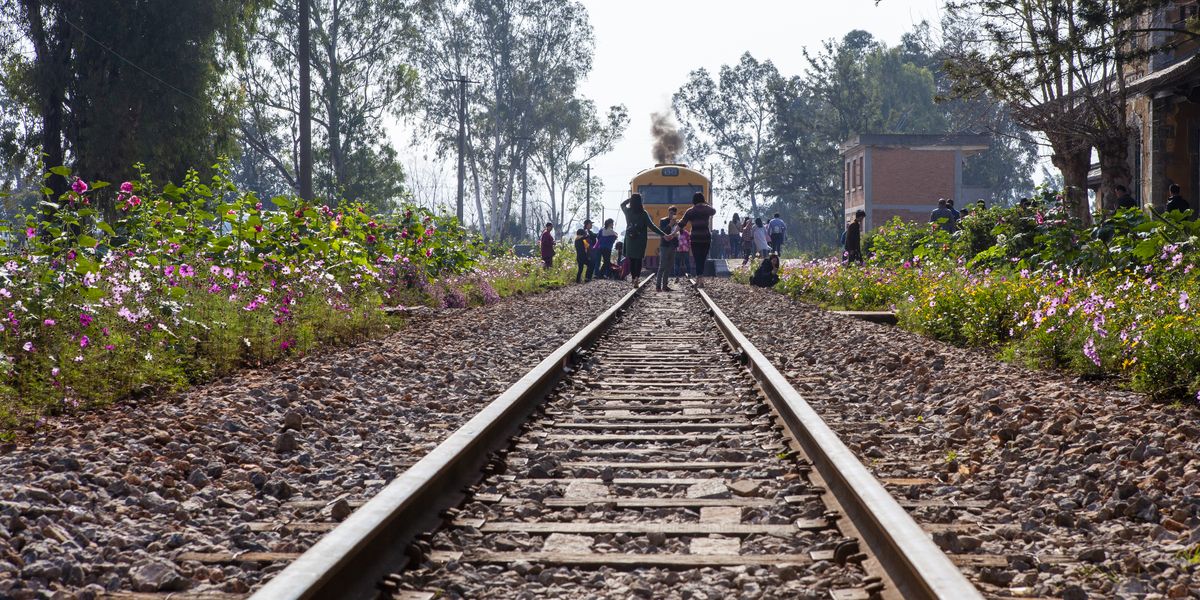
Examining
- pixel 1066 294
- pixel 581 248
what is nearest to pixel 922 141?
pixel 581 248

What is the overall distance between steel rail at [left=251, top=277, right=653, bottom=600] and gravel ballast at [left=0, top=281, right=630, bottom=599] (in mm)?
287

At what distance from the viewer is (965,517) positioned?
432 centimetres

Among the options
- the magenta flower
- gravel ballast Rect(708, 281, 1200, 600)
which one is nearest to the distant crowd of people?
gravel ballast Rect(708, 281, 1200, 600)

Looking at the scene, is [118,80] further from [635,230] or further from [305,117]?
[635,230]

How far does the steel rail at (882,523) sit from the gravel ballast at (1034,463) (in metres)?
0.25

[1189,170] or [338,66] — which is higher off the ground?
[338,66]

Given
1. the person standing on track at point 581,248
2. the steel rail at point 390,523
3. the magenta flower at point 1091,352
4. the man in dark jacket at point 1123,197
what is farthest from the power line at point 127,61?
the magenta flower at point 1091,352

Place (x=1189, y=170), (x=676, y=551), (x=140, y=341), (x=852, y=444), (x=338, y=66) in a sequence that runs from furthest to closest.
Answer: (x=338, y=66), (x=1189, y=170), (x=140, y=341), (x=852, y=444), (x=676, y=551)

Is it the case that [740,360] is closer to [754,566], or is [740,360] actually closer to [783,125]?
[754,566]

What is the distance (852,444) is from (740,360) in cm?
379

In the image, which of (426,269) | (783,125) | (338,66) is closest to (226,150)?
(426,269)

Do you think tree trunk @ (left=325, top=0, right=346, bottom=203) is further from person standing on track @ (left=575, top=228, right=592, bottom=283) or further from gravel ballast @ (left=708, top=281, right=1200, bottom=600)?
gravel ballast @ (left=708, top=281, right=1200, bottom=600)

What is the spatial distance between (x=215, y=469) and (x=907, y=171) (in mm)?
49276

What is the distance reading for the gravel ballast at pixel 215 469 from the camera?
3575mm
